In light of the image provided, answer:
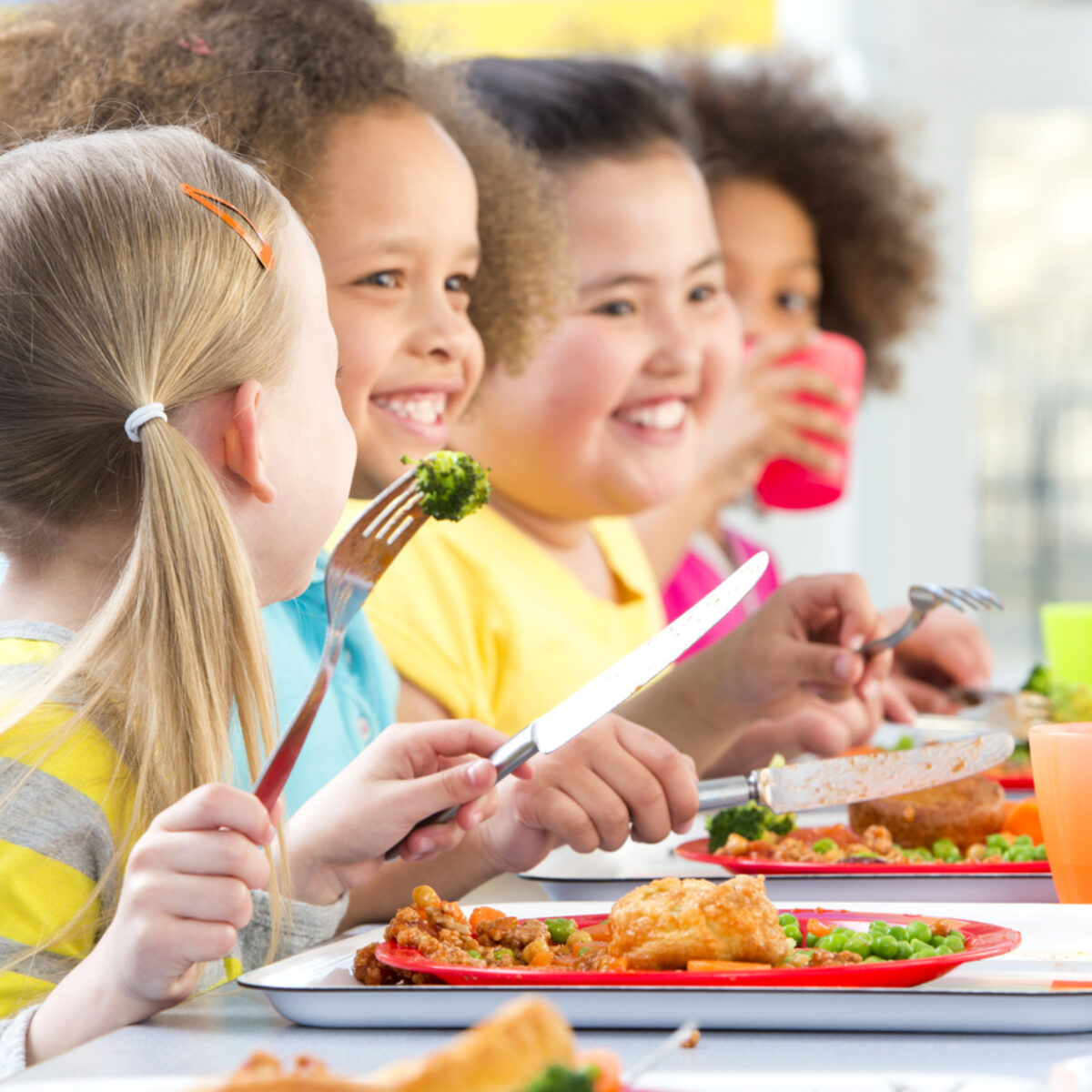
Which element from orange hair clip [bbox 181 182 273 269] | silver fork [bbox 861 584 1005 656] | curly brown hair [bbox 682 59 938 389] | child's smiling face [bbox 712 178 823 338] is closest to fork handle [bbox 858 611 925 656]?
silver fork [bbox 861 584 1005 656]

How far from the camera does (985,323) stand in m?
3.22

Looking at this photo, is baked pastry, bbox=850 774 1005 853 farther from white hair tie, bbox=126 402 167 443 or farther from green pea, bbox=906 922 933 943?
white hair tie, bbox=126 402 167 443

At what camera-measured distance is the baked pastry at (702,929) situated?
0.59 metres

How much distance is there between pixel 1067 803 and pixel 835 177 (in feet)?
6.29

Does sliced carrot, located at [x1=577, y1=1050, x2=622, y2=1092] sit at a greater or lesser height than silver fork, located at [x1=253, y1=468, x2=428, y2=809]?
lesser

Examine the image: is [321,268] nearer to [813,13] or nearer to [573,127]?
[573,127]

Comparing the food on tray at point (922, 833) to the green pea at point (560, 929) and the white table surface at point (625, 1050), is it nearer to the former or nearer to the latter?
the green pea at point (560, 929)

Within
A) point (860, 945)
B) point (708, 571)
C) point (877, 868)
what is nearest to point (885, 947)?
point (860, 945)

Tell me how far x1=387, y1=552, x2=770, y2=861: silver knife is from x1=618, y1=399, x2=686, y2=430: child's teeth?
88 cm

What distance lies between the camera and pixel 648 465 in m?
1.61

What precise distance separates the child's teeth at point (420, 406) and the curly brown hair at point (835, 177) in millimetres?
1325

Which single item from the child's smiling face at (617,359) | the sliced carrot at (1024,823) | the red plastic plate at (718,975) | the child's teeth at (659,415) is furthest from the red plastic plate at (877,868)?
the child's teeth at (659,415)

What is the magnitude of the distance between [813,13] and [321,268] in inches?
96.5

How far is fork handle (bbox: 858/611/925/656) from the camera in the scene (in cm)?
121
